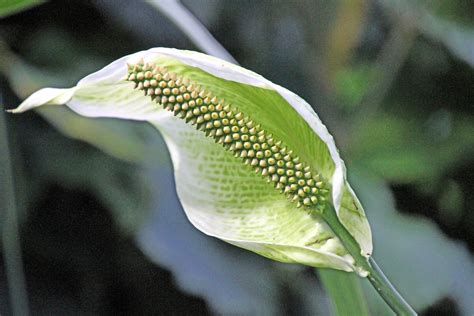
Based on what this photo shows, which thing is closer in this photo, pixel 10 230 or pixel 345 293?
pixel 345 293

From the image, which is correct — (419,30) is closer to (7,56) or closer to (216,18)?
(216,18)

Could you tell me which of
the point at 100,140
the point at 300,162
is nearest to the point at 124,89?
the point at 300,162

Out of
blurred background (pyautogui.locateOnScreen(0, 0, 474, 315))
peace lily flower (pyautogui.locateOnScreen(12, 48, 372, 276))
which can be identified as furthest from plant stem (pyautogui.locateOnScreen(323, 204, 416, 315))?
blurred background (pyautogui.locateOnScreen(0, 0, 474, 315))

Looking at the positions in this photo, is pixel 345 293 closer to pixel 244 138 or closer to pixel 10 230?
pixel 244 138

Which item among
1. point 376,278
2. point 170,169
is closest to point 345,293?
point 376,278

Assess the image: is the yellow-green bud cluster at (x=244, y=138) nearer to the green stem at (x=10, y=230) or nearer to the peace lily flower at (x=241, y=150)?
the peace lily flower at (x=241, y=150)

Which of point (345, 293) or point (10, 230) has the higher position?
point (345, 293)

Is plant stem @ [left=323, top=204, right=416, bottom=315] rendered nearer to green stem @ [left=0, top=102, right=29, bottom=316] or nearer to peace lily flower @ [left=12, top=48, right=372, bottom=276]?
peace lily flower @ [left=12, top=48, right=372, bottom=276]
